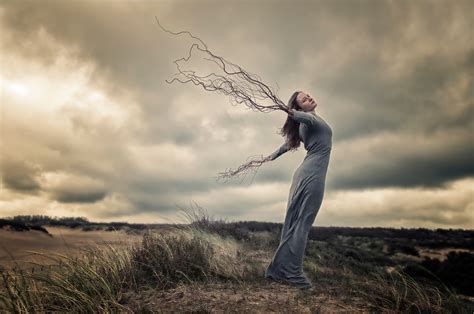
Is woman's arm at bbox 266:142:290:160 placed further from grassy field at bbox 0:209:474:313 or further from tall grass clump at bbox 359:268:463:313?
tall grass clump at bbox 359:268:463:313

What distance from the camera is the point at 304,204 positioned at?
521 cm

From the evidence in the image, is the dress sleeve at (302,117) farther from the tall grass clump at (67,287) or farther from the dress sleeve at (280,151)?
the tall grass clump at (67,287)

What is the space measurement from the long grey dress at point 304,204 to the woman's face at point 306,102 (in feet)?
0.36

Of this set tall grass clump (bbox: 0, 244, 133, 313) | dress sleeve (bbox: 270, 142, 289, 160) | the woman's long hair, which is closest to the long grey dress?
the woman's long hair

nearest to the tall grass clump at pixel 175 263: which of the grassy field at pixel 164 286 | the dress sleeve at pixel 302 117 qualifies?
the grassy field at pixel 164 286

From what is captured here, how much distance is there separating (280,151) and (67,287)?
3.78 metres

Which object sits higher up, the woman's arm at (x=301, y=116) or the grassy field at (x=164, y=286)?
the woman's arm at (x=301, y=116)

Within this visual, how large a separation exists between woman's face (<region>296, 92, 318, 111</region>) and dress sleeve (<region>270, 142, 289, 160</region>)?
818 millimetres

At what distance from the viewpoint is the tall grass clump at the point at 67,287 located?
386 centimetres

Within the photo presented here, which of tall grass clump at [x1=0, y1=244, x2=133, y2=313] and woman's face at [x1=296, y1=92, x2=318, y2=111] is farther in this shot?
woman's face at [x1=296, y1=92, x2=318, y2=111]

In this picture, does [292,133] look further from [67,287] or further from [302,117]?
[67,287]

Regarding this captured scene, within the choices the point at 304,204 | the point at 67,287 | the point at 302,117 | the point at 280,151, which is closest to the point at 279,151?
the point at 280,151

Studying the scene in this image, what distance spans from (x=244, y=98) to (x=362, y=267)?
358 inches

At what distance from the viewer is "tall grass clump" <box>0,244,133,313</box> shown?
12.7ft
